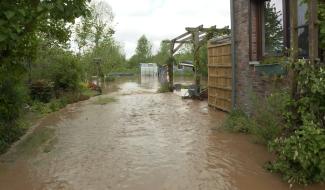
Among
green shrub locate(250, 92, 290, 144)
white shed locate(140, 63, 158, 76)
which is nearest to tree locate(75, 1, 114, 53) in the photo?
white shed locate(140, 63, 158, 76)

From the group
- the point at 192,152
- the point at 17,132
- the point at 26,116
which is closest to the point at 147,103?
the point at 26,116

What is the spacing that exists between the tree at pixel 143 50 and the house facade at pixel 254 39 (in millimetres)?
56361

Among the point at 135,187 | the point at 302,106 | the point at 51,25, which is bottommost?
the point at 135,187

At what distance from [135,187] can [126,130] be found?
4616 millimetres

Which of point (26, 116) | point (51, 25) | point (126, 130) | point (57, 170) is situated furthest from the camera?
point (26, 116)

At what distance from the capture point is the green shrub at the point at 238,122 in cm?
920

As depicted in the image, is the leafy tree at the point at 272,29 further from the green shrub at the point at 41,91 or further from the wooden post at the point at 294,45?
the green shrub at the point at 41,91

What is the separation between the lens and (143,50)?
6875 centimetres

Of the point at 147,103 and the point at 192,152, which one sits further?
the point at 147,103

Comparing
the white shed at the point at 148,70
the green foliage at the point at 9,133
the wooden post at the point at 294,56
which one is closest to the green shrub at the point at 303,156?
the wooden post at the point at 294,56

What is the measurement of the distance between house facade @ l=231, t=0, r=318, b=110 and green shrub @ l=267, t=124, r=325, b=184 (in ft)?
11.5

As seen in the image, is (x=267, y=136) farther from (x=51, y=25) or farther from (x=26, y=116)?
(x=26, y=116)

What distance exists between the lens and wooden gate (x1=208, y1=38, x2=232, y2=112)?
40.4 ft

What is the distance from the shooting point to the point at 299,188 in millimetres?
5422
